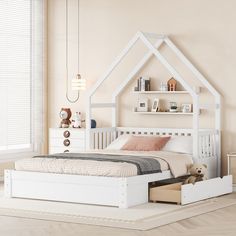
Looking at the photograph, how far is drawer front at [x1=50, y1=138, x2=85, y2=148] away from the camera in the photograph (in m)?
8.52

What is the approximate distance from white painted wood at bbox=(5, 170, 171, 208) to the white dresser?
1.49 meters

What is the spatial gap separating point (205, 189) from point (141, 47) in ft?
7.82

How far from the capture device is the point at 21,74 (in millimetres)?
9094

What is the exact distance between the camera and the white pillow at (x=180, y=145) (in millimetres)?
7801

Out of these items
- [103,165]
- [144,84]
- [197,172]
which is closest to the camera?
[103,165]

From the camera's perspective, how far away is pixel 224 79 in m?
8.05

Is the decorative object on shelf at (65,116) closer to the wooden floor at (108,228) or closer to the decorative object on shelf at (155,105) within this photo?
the decorative object on shelf at (155,105)

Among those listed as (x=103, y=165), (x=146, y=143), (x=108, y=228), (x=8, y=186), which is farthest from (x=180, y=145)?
(x=108, y=228)

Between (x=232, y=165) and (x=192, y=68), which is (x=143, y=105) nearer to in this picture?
(x=192, y=68)

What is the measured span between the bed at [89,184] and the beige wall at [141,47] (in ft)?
3.62

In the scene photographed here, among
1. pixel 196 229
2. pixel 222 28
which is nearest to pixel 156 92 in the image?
pixel 222 28

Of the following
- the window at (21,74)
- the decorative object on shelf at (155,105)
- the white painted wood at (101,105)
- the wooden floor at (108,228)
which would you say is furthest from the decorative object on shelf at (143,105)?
the wooden floor at (108,228)

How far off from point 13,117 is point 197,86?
8.20ft

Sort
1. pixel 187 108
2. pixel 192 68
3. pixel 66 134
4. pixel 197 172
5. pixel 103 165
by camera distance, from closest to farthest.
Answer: pixel 103 165, pixel 197 172, pixel 192 68, pixel 187 108, pixel 66 134
